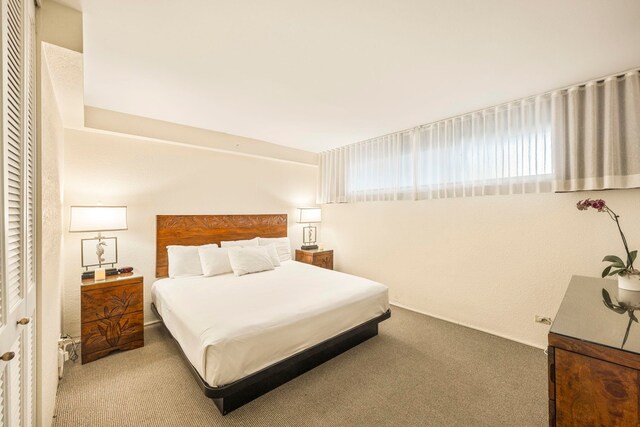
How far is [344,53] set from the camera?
2.01 metres

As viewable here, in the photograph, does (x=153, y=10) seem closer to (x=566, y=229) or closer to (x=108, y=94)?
Answer: (x=108, y=94)

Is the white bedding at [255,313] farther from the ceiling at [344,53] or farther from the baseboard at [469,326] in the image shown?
the ceiling at [344,53]

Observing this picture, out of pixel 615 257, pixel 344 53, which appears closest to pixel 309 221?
pixel 344 53

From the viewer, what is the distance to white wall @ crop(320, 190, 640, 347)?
2.47 m

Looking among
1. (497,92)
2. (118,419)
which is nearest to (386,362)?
(118,419)

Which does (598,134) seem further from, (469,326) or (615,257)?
(469,326)

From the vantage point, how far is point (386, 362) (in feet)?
8.08

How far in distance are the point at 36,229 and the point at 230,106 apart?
6.87 feet

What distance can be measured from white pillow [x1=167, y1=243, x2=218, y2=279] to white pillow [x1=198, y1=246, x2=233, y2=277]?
2.7 inches

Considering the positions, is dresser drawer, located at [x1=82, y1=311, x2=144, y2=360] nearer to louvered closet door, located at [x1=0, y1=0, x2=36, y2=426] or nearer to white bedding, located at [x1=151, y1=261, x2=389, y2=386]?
white bedding, located at [x1=151, y1=261, x2=389, y2=386]

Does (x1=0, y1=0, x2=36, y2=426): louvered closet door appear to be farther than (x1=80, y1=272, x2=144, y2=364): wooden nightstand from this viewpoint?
No

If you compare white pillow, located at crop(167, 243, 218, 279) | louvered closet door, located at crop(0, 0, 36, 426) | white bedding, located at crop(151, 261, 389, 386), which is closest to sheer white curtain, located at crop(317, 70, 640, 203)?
white bedding, located at crop(151, 261, 389, 386)

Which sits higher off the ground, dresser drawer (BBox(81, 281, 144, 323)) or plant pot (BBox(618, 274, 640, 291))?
plant pot (BBox(618, 274, 640, 291))

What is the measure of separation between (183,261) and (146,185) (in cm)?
106
